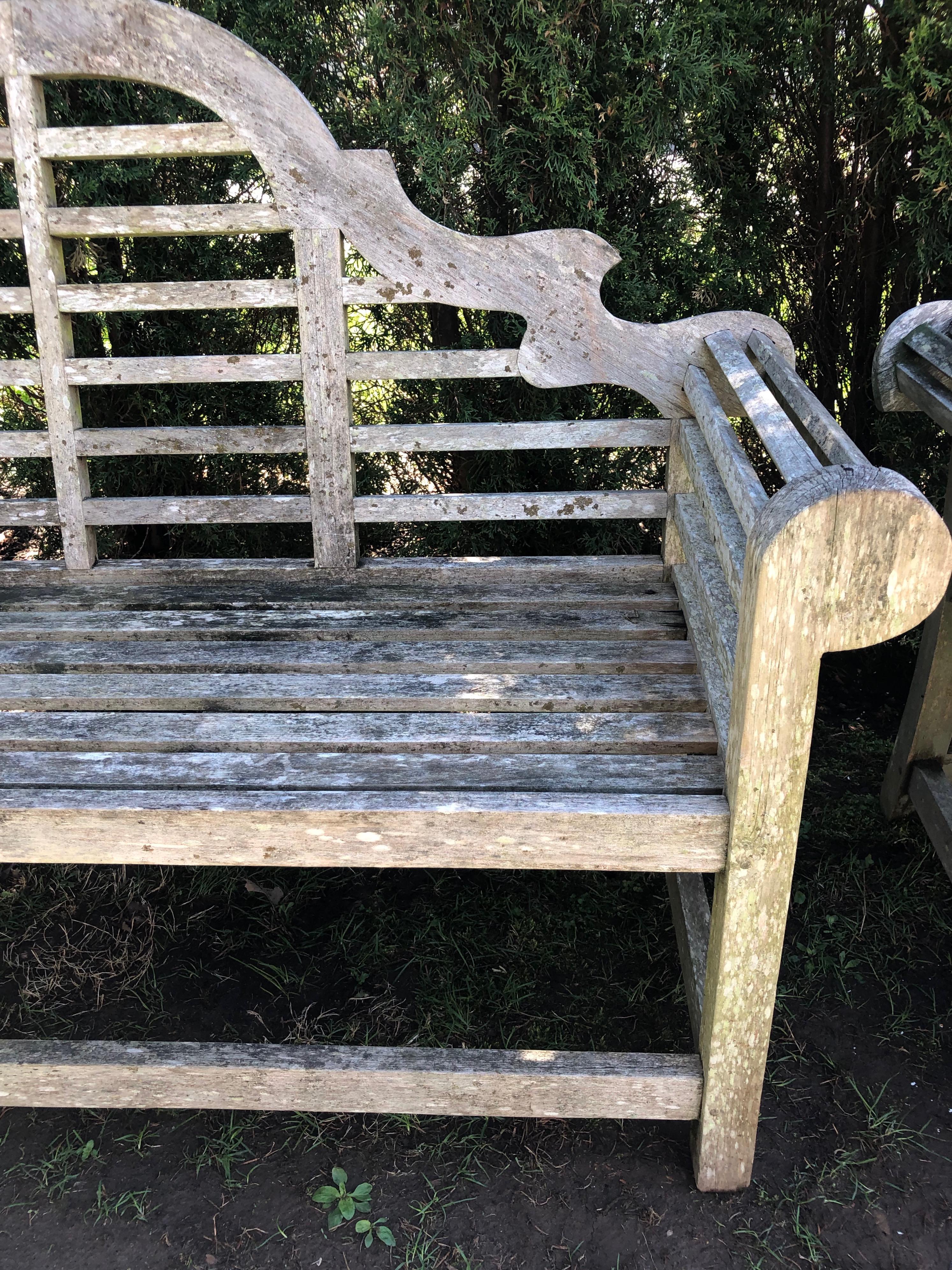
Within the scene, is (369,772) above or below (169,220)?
below

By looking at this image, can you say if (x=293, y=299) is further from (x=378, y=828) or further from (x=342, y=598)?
(x=378, y=828)

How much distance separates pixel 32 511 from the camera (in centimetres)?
295

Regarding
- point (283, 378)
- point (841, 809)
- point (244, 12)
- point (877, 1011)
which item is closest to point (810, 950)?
point (877, 1011)

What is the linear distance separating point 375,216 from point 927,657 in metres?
2.05

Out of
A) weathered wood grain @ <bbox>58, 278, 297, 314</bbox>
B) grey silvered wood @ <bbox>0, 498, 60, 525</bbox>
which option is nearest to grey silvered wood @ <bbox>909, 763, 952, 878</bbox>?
weathered wood grain @ <bbox>58, 278, 297, 314</bbox>

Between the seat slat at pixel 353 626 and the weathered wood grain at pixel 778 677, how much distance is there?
0.80 m

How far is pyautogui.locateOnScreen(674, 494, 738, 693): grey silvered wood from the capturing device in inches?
78.6

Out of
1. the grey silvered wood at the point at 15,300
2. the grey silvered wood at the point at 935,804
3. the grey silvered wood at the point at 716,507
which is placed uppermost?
the grey silvered wood at the point at 15,300

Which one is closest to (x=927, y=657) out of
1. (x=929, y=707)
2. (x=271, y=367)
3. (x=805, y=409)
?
(x=929, y=707)

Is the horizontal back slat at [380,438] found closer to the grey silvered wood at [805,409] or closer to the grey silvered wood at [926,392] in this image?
the grey silvered wood at [805,409]

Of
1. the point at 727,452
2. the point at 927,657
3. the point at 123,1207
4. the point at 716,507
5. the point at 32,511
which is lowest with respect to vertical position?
the point at 123,1207

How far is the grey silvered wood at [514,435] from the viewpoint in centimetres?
284

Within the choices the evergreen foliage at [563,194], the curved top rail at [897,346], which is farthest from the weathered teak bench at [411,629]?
the evergreen foliage at [563,194]

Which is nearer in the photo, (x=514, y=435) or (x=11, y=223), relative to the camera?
(x=11, y=223)
